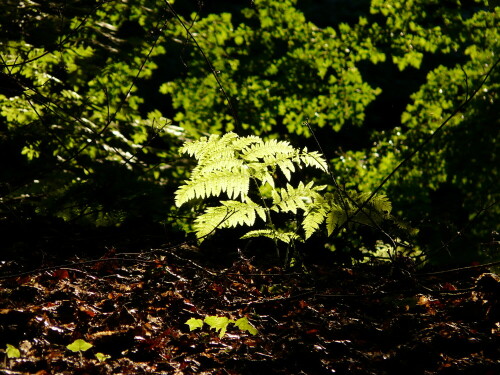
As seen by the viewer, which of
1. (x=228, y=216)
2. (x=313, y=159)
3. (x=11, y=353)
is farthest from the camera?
(x=313, y=159)

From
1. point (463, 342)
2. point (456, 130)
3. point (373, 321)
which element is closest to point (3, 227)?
point (373, 321)

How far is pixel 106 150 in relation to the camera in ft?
12.9

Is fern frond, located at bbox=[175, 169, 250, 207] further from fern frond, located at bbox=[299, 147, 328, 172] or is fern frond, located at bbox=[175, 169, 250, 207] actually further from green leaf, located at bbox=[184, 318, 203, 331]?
green leaf, located at bbox=[184, 318, 203, 331]

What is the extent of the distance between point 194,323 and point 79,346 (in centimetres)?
54

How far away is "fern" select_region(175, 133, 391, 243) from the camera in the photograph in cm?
247

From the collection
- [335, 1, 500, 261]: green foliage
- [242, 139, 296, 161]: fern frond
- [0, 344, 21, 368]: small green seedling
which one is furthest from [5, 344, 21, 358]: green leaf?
[335, 1, 500, 261]: green foliage

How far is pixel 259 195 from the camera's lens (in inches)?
109

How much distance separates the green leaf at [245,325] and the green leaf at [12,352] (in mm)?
957

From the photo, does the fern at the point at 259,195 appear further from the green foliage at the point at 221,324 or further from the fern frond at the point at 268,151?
the green foliage at the point at 221,324

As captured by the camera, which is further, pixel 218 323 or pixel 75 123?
pixel 75 123

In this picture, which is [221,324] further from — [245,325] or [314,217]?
[314,217]

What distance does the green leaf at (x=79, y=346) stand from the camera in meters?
1.61

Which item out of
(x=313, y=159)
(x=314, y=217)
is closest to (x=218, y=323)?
(x=314, y=217)

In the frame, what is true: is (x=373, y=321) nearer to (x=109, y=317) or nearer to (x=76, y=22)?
(x=109, y=317)
